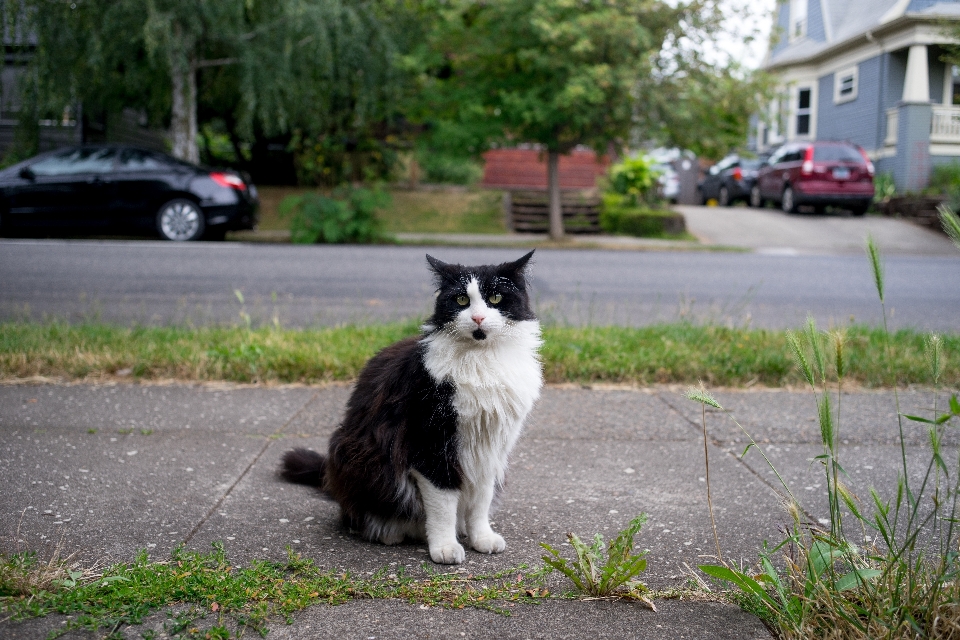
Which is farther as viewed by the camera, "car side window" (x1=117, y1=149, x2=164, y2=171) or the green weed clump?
"car side window" (x1=117, y1=149, x2=164, y2=171)

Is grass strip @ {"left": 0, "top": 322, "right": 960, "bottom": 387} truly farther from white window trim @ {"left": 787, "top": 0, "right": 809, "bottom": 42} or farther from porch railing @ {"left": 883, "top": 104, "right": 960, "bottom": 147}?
white window trim @ {"left": 787, "top": 0, "right": 809, "bottom": 42}

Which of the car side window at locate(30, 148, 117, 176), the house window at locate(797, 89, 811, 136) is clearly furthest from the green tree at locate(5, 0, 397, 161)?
the house window at locate(797, 89, 811, 136)

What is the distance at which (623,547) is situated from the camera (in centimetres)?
259

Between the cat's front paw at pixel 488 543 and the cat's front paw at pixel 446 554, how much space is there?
12cm

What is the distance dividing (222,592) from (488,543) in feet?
3.17

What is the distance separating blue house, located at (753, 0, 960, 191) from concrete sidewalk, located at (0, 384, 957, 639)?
59.5 ft

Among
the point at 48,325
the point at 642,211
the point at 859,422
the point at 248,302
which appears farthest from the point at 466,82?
the point at 859,422

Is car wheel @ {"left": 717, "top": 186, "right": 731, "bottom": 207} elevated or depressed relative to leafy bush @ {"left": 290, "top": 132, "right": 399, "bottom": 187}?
depressed

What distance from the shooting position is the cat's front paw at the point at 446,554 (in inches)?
114

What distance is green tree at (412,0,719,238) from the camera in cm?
1492

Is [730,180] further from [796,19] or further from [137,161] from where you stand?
[137,161]

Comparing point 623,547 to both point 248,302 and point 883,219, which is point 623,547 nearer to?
point 248,302

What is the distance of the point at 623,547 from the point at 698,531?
73 centimetres

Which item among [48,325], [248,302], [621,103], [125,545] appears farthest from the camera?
[621,103]
